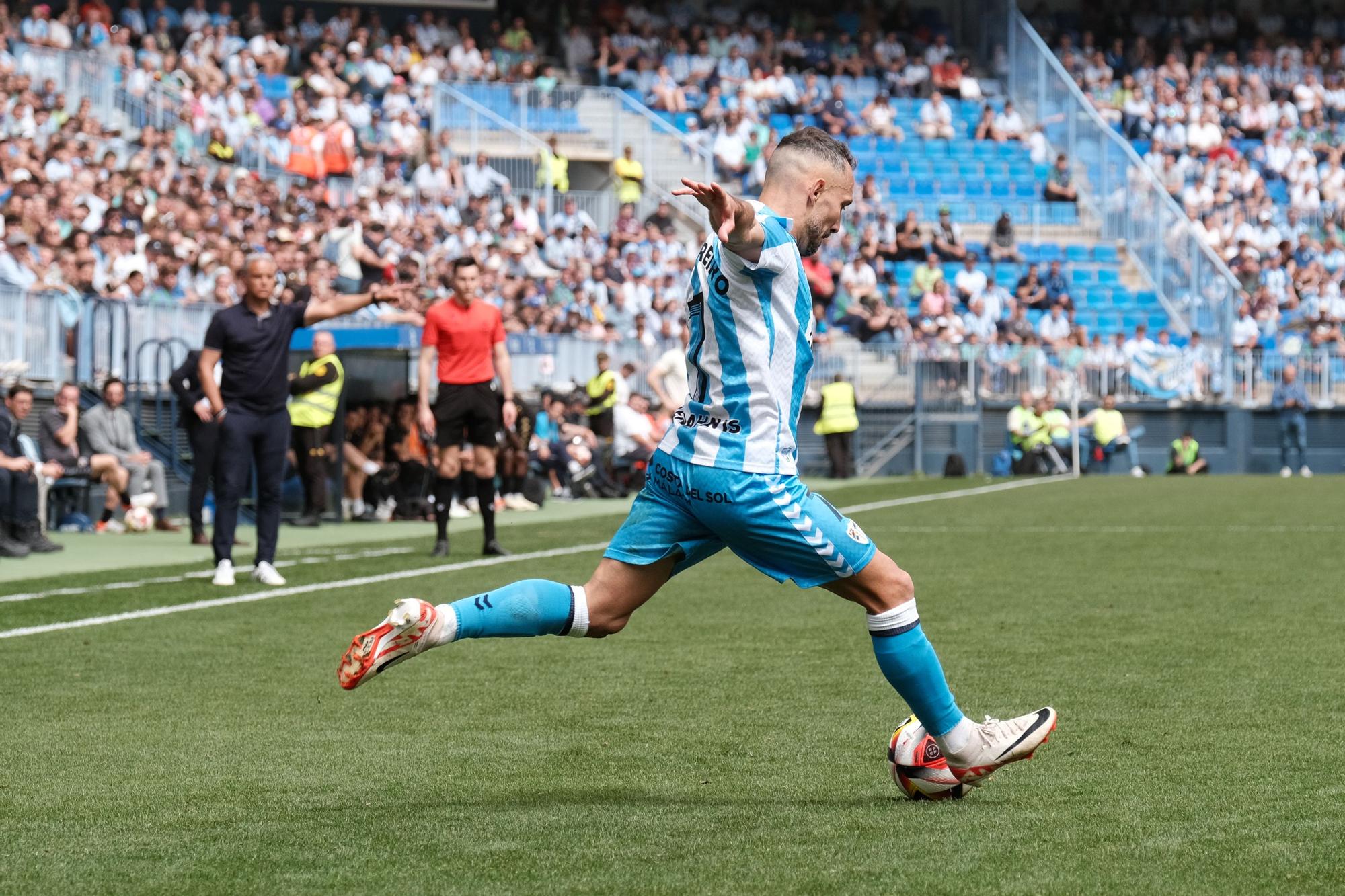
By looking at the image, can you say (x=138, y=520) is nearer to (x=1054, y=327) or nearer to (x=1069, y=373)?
(x=1069, y=373)

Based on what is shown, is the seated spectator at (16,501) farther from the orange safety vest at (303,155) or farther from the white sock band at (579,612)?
the orange safety vest at (303,155)

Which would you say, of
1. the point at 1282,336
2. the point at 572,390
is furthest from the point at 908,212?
the point at 572,390

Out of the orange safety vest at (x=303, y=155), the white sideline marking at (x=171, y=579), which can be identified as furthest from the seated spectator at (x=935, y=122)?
the white sideline marking at (x=171, y=579)

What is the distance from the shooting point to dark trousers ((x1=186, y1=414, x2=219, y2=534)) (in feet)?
50.9

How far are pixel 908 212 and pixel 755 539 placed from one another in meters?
30.7

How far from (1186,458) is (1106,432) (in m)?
1.45

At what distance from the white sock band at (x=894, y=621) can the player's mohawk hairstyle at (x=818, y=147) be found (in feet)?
3.77

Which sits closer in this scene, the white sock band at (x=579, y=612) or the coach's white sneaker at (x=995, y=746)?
the coach's white sneaker at (x=995, y=746)

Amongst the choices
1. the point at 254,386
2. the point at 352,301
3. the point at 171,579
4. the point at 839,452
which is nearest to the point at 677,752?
the point at 352,301

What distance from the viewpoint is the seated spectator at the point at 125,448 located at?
58.1ft

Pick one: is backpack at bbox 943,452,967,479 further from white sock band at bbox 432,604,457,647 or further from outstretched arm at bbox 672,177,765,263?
outstretched arm at bbox 672,177,765,263

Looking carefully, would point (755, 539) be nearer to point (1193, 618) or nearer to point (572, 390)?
point (1193, 618)

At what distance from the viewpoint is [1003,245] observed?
35.1 metres

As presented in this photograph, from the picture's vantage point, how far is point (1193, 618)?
8977 mm
